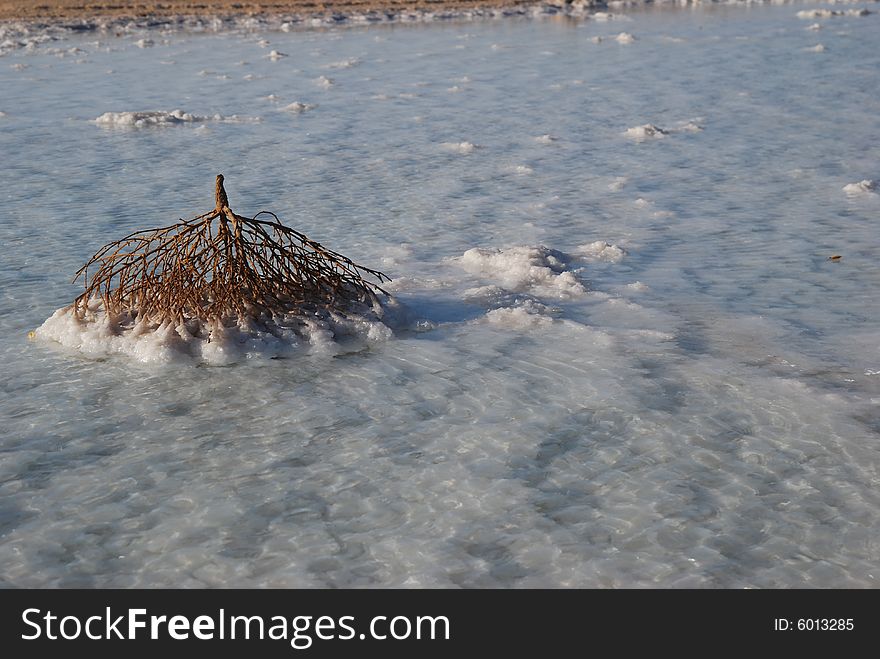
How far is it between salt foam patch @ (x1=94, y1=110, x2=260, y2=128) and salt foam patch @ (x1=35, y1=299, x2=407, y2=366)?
9.72 meters

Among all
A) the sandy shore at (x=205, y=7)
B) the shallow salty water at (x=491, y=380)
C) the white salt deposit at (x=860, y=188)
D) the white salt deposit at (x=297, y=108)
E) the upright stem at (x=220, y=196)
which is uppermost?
the sandy shore at (x=205, y=7)

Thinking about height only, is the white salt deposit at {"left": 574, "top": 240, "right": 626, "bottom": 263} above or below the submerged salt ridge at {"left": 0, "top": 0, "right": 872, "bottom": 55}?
below

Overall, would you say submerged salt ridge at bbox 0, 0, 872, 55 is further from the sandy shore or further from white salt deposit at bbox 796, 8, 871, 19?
the sandy shore

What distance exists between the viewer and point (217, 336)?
6926 millimetres

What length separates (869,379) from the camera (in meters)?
6.52

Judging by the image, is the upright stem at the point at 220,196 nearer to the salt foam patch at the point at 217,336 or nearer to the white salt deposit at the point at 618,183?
the salt foam patch at the point at 217,336

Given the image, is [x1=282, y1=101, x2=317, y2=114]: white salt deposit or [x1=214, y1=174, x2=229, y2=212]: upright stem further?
[x1=282, y1=101, x2=317, y2=114]: white salt deposit

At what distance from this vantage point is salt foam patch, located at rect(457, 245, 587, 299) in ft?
27.5

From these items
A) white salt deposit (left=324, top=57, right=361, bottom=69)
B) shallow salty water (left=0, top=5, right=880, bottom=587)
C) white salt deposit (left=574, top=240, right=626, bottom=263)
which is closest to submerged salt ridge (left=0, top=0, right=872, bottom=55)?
white salt deposit (left=324, top=57, right=361, bottom=69)

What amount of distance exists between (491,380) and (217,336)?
190 cm

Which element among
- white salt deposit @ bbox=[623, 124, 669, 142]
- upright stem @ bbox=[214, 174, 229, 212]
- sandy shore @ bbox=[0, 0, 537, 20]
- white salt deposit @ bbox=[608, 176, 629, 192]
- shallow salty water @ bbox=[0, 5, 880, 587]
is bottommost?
shallow salty water @ bbox=[0, 5, 880, 587]

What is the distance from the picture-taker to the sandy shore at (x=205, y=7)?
33531mm

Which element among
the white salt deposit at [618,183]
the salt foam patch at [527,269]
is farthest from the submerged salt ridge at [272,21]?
the salt foam patch at [527,269]

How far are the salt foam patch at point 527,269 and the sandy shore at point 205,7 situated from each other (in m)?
28.2
